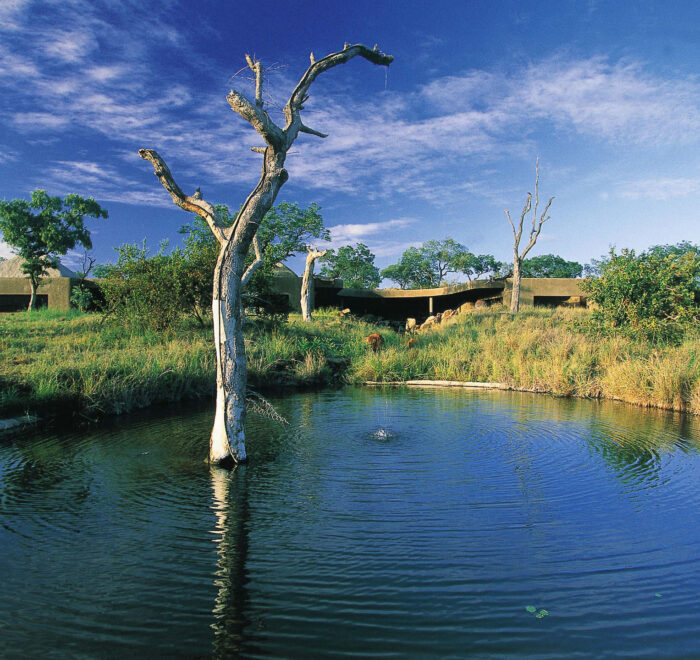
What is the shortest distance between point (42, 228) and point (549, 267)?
163ft

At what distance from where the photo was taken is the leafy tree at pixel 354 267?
1930 inches

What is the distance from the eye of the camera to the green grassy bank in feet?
32.3

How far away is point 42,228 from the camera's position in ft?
94.8

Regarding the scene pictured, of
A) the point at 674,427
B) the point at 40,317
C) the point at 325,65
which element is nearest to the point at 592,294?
the point at 674,427

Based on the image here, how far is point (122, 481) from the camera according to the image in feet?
18.2

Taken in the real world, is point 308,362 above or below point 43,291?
below

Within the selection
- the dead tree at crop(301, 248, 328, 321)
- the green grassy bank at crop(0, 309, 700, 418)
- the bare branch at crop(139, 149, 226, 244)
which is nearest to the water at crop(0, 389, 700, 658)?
the green grassy bank at crop(0, 309, 700, 418)

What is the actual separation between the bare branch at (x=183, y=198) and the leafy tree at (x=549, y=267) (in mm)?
53157

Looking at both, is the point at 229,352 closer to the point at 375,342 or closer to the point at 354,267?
the point at 375,342

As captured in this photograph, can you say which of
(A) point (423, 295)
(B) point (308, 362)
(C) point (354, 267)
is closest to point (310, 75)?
(B) point (308, 362)

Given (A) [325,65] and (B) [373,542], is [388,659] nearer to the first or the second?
(B) [373,542]

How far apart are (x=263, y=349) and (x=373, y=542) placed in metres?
11.7

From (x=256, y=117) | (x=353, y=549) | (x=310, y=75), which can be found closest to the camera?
(x=353, y=549)

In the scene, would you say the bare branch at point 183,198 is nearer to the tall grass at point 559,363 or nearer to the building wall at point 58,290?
the tall grass at point 559,363
